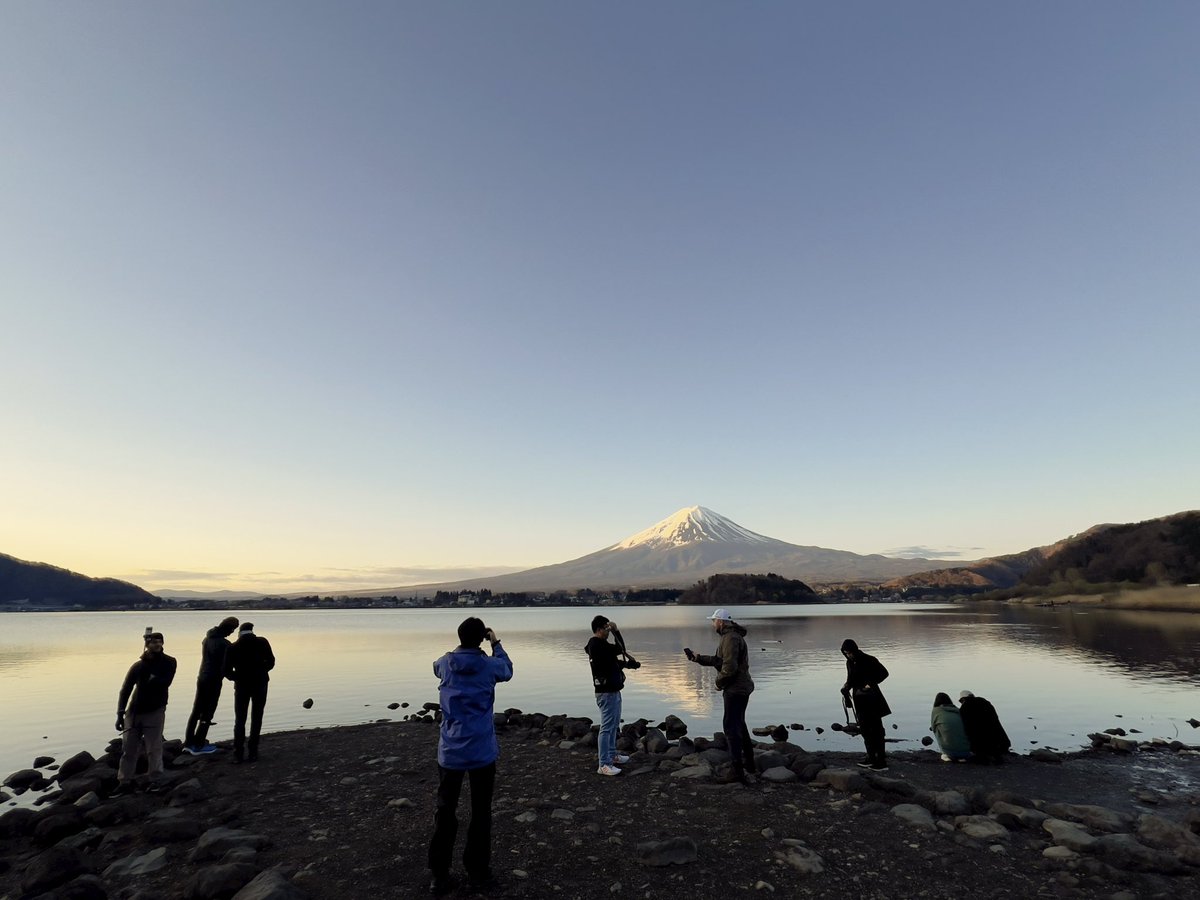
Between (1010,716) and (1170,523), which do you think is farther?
(1170,523)

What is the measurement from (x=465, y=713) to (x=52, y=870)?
588 cm

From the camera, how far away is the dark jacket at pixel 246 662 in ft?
43.6

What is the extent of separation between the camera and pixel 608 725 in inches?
477

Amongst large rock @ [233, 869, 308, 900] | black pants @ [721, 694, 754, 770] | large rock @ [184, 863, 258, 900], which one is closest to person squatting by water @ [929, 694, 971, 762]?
black pants @ [721, 694, 754, 770]

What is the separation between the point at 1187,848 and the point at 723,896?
610 cm

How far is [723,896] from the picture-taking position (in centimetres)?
680

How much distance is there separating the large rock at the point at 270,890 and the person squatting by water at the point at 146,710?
6.72 metres

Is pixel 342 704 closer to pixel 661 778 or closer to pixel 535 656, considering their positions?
pixel 661 778

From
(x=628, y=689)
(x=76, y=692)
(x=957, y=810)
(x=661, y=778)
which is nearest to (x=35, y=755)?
(x=76, y=692)

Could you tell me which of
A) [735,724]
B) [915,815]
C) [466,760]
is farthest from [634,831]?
[915,815]

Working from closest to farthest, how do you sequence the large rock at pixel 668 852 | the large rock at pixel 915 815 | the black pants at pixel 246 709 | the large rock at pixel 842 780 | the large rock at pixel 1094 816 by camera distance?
the large rock at pixel 668 852 < the large rock at pixel 915 815 < the large rock at pixel 1094 816 < the large rock at pixel 842 780 < the black pants at pixel 246 709

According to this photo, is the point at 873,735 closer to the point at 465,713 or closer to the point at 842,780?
the point at 842,780

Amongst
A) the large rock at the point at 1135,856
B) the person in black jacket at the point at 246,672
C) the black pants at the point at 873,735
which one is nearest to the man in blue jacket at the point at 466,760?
the large rock at the point at 1135,856

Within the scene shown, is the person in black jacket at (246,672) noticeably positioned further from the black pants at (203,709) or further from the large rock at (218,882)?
the large rock at (218,882)
